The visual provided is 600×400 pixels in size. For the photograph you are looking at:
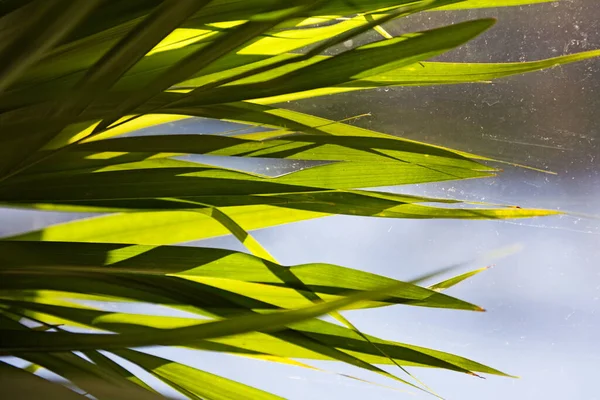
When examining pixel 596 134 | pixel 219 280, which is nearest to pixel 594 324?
pixel 596 134

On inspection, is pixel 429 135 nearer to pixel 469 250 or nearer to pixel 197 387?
pixel 469 250

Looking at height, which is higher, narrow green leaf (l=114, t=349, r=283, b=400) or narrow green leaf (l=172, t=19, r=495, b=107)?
narrow green leaf (l=172, t=19, r=495, b=107)

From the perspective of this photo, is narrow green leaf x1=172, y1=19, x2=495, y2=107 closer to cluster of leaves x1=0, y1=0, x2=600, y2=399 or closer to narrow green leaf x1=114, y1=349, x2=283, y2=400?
cluster of leaves x1=0, y1=0, x2=600, y2=399

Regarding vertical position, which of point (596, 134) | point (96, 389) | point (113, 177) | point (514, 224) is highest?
point (596, 134)

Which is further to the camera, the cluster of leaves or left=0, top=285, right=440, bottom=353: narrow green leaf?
the cluster of leaves

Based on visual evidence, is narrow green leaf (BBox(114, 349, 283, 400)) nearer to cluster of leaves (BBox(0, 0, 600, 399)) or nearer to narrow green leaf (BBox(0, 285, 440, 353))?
cluster of leaves (BBox(0, 0, 600, 399))

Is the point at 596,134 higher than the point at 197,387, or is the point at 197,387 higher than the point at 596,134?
the point at 596,134

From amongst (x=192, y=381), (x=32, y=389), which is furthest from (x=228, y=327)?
(x=192, y=381)

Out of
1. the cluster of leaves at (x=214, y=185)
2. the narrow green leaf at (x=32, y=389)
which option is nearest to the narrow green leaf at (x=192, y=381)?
the cluster of leaves at (x=214, y=185)

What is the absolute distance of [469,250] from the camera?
990mm

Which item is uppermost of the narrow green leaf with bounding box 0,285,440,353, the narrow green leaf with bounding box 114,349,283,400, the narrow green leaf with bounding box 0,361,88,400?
the narrow green leaf with bounding box 114,349,283,400

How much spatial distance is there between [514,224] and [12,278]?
87cm

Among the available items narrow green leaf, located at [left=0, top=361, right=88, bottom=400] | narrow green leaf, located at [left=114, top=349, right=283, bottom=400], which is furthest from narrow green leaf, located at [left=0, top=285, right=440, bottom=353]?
narrow green leaf, located at [left=114, top=349, right=283, bottom=400]

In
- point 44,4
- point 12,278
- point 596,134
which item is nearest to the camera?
point 44,4
